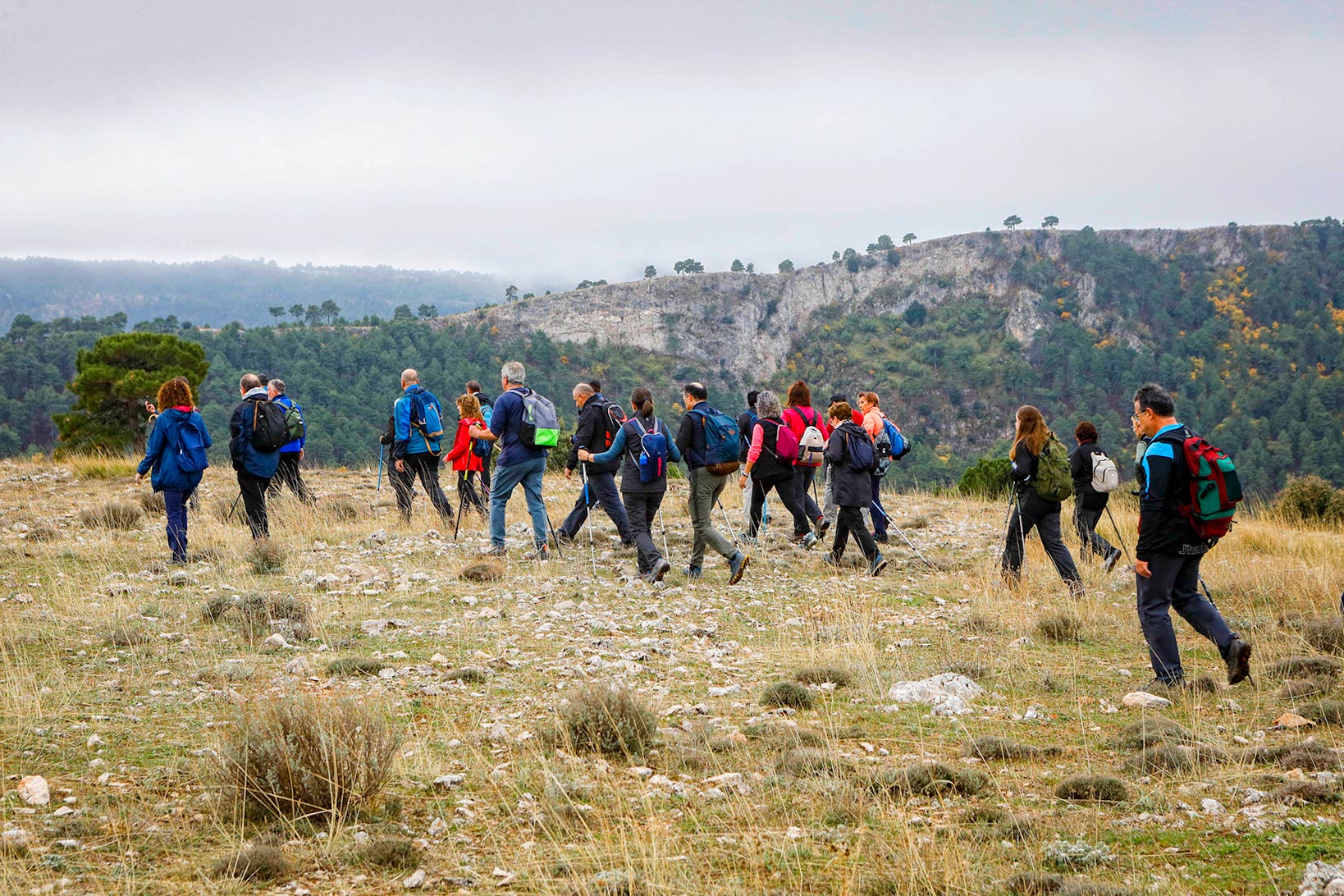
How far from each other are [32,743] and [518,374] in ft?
20.6

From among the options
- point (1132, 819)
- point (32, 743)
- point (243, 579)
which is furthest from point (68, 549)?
point (1132, 819)

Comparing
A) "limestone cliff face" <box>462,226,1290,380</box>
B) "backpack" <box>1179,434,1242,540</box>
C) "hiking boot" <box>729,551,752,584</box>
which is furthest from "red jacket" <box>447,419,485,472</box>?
"limestone cliff face" <box>462,226,1290,380</box>

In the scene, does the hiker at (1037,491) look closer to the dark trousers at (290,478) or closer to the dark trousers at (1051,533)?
the dark trousers at (1051,533)

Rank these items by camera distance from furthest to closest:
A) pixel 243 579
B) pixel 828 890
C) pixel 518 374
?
pixel 518 374
pixel 243 579
pixel 828 890

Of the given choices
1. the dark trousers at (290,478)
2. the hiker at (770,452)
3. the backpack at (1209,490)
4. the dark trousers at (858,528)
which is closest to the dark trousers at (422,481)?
the dark trousers at (290,478)

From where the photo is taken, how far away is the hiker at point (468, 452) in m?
12.3

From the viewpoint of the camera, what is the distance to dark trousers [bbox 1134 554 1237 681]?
6.23 metres

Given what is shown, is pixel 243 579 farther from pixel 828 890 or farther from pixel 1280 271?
pixel 1280 271

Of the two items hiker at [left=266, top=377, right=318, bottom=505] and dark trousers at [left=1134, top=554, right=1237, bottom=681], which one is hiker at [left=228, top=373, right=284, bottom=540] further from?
dark trousers at [left=1134, top=554, right=1237, bottom=681]

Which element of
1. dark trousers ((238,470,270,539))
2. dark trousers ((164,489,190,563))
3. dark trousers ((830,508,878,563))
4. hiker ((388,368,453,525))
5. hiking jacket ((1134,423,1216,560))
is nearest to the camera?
hiking jacket ((1134,423,1216,560))

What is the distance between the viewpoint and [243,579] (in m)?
9.26

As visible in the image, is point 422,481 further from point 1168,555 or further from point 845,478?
point 1168,555

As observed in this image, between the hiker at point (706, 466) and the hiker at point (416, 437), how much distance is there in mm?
3587

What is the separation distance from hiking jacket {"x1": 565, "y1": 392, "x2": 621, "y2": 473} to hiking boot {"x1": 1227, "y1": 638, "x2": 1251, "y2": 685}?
5848 millimetres
